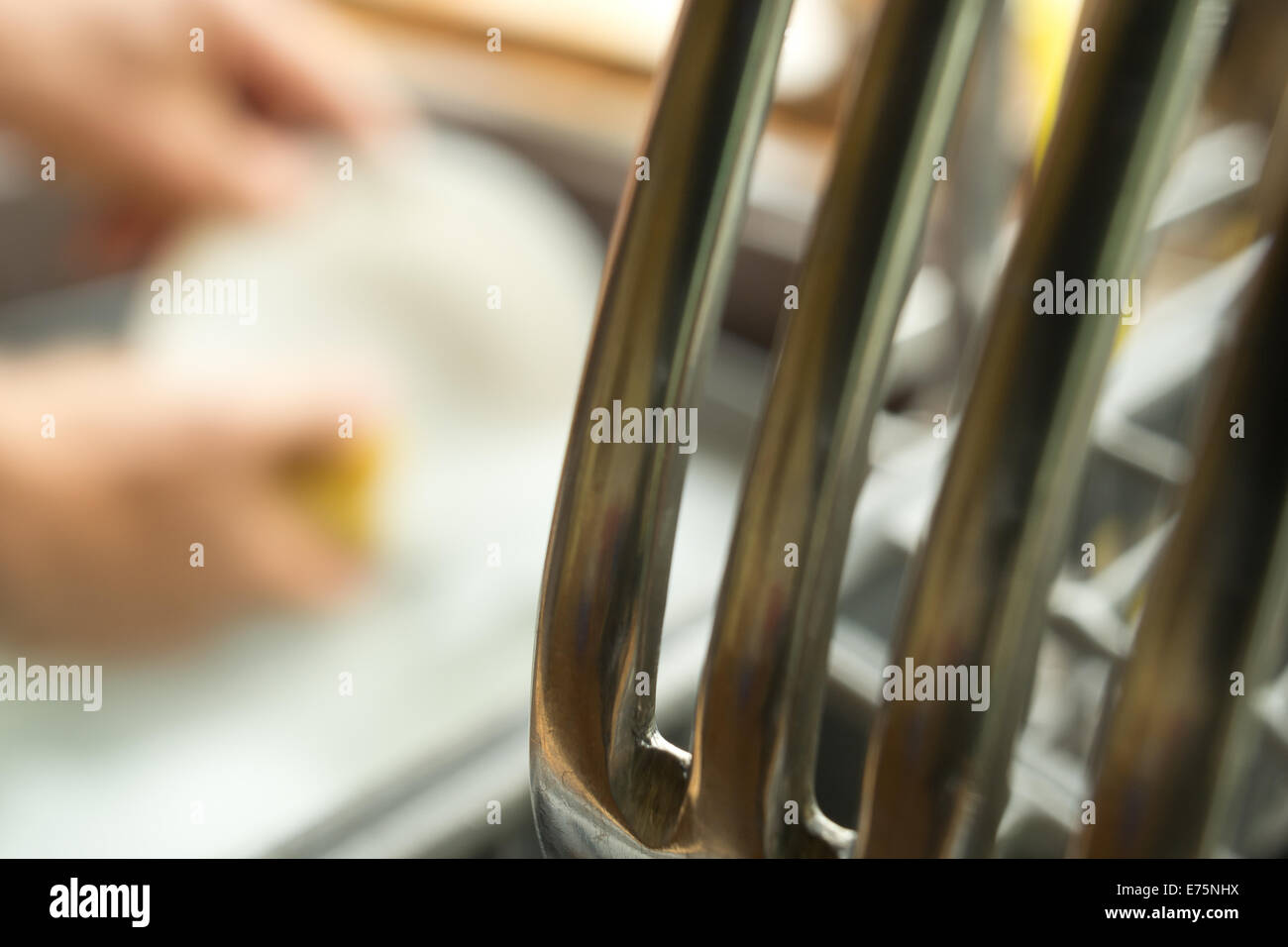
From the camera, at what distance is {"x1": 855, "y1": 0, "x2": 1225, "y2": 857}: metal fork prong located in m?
0.07

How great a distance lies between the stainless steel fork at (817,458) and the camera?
0.23 ft

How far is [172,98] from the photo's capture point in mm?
429

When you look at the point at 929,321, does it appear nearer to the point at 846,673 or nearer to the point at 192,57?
the point at 846,673

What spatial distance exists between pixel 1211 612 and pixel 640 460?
1.8 inches

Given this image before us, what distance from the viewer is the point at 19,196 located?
0.61 metres

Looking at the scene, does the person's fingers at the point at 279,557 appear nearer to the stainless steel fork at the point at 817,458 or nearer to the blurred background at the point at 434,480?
the blurred background at the point at 434,480

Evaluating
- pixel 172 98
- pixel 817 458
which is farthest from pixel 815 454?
pixel 172 98

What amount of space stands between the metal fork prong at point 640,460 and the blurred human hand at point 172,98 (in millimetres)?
407

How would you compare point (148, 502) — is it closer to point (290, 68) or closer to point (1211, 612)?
point (290, 68)

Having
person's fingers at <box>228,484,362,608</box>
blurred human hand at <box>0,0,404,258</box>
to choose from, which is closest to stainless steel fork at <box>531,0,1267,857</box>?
person's fingers at <box>228,484,362,608</box>

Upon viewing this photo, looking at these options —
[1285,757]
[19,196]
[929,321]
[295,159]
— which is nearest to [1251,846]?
[1285,757]

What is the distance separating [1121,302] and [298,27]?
0.47 meters

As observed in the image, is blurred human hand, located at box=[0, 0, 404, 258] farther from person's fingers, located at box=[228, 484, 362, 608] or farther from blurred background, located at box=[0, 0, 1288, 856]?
person's fingers, located at box=[228, 484, 362, 608]

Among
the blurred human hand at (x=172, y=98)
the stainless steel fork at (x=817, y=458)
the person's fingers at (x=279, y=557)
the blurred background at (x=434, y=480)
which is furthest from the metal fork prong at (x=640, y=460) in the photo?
the blurred human hand at (x=172, y=98)
